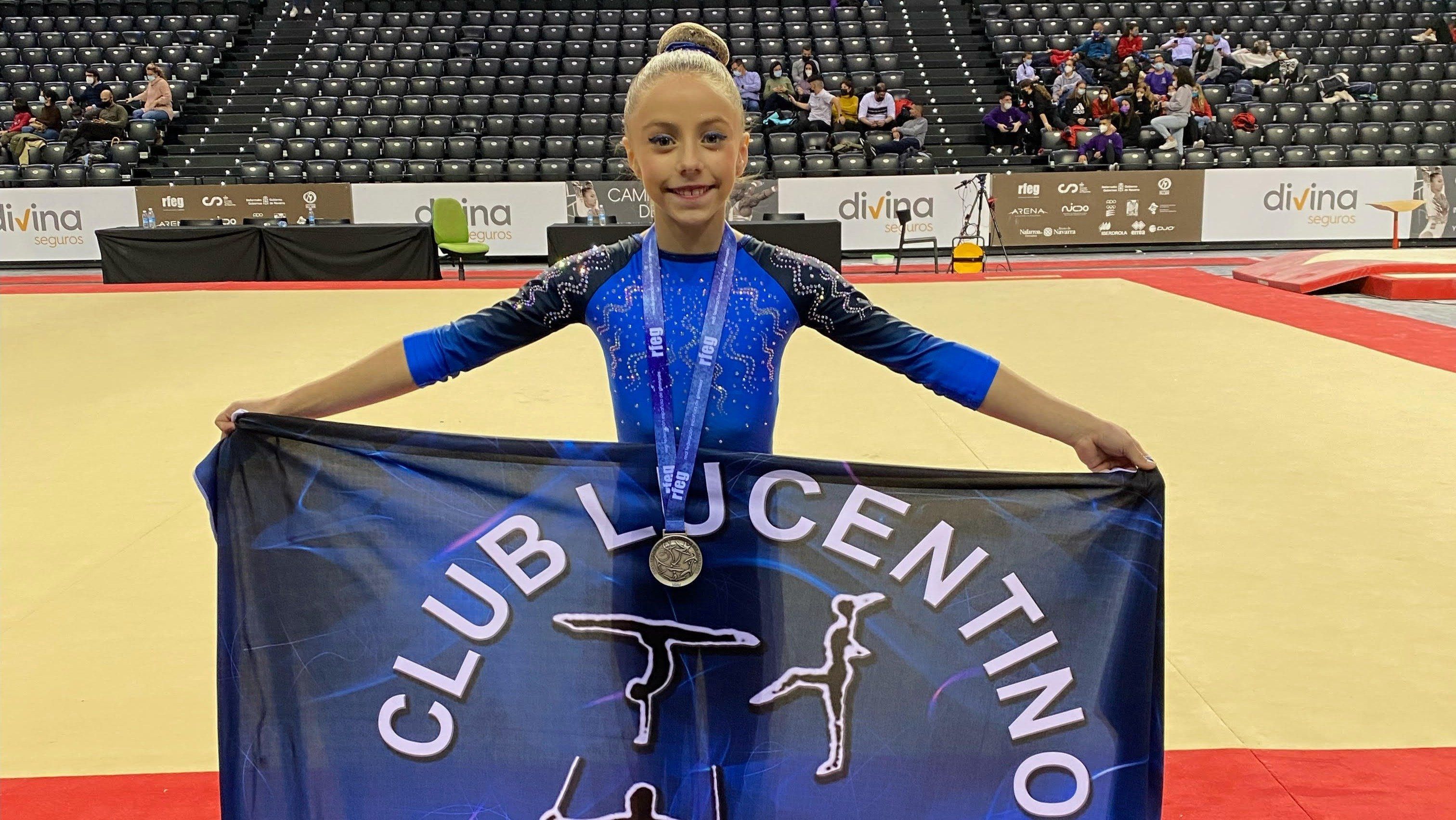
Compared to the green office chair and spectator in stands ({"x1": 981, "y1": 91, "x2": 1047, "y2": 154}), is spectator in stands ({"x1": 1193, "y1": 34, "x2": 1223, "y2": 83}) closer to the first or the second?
spectator in stands ({"x1": 981, "y1": 91, "x2": 1047, "y2": 154})

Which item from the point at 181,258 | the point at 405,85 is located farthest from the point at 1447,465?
the point at 405,85

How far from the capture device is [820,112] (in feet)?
57.0

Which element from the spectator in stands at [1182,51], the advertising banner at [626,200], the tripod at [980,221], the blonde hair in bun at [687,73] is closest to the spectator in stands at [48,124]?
the advertising banner at [626,200]

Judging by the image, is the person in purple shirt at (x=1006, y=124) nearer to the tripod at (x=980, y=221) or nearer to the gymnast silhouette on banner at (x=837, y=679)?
the tripod at (x=980, y=221)

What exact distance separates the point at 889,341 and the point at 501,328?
0.61 meters

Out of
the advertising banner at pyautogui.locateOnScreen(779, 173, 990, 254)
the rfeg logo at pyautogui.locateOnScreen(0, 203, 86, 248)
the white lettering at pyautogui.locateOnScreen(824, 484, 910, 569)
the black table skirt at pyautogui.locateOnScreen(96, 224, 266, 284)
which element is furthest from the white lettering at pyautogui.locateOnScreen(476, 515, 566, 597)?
the rfeg logo at pyautogui.locateOnScreen(0, 203, 86, 248)

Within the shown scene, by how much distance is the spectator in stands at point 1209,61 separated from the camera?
18422mm

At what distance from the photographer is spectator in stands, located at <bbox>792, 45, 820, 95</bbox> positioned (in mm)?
17766

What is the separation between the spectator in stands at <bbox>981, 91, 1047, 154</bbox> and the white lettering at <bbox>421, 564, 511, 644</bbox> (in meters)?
16.2

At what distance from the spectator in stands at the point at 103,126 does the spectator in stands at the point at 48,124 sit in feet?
0.60

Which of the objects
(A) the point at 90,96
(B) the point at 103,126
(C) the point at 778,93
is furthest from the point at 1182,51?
(A) the point at 90,96

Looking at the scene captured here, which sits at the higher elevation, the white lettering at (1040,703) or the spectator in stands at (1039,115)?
the spectator in stands at (1039,115)

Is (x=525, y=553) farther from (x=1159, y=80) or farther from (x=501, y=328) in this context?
(x=1159, y=80)

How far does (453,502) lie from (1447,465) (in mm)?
4780
